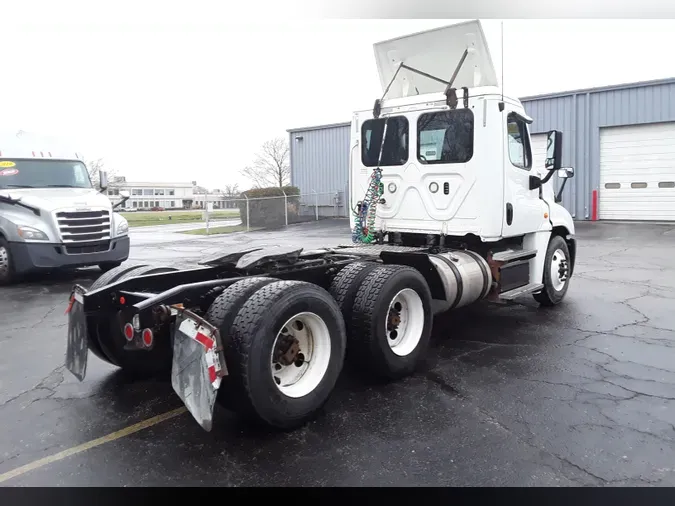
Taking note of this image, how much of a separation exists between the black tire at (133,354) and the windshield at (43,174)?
7.54 metres

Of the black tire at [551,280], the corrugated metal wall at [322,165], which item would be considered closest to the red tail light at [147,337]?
the black tire at [551,280]

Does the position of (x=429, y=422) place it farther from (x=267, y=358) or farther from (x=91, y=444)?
(x=91, y=444)

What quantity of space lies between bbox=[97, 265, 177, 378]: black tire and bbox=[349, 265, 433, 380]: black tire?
5.24ft

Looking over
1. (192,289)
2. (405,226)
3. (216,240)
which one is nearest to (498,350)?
(405,226)

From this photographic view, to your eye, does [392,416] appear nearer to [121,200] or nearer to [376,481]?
[376,481]

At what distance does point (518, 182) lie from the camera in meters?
6.86

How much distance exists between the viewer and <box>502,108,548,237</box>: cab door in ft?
21.7

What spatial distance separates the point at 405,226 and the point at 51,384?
4.31 metres

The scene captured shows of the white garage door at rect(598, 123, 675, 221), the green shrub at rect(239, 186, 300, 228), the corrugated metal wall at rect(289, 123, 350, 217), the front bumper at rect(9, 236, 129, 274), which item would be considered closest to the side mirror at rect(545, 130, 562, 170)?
the front bumper at rect(9, 236, 129, 274)

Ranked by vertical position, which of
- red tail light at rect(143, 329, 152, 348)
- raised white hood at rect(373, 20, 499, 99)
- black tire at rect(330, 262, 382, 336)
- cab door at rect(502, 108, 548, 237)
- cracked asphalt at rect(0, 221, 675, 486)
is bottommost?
cracked asphalt at rect(0, 221, 675, 486)

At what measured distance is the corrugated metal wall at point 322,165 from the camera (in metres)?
28.5

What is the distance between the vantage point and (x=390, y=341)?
505cm

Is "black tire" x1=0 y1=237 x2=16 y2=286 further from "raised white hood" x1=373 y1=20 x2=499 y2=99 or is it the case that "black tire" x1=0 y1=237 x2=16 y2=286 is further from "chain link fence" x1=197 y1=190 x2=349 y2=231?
"chain link fence" x1=197 y1=190 x2=349 y2=231

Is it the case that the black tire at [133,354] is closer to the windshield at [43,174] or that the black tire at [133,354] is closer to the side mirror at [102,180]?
the windshield at [43,174]
